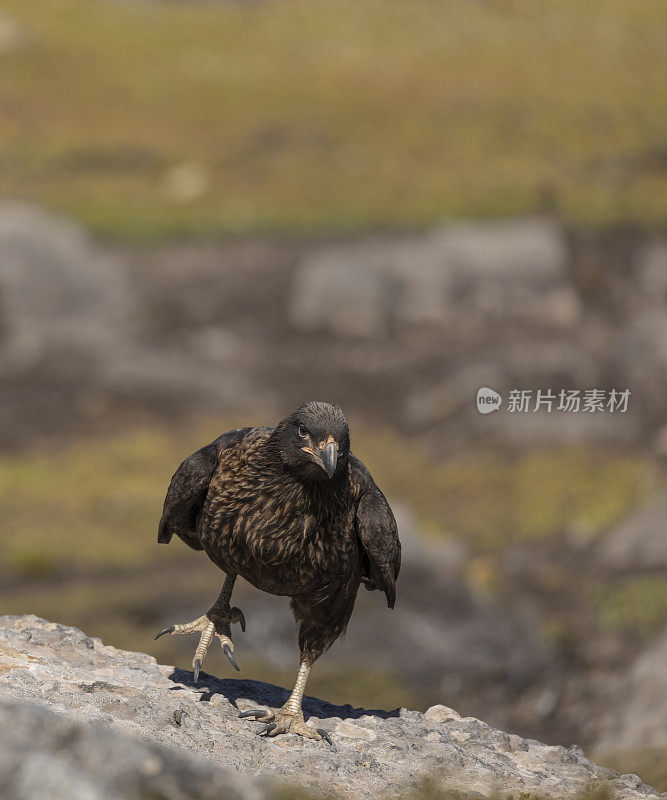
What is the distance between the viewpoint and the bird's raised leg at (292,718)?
9.52 metres

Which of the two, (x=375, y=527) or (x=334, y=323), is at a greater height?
(x=334, y=323)

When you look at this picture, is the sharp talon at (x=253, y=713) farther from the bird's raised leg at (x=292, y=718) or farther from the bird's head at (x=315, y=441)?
the bird's head at (x=315, y=441)

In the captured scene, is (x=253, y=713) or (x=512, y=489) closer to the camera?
(x=253, y=713)

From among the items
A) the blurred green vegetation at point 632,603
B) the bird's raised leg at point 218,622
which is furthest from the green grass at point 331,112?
the bird's raised leg at point 218,622

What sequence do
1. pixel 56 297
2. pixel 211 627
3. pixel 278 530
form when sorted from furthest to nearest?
pixel 56 297, pixel 211 627, pixel 278 530

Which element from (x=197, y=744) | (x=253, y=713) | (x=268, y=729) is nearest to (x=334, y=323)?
(x=253, y=713)

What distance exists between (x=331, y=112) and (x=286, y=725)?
3437 centimetres

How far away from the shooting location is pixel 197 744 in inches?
345

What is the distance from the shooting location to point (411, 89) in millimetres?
42969

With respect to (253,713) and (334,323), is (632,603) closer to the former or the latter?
(253,713)

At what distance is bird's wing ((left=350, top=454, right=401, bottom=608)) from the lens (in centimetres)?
973

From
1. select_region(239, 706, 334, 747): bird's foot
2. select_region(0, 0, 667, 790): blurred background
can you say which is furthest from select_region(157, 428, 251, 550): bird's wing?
select_region(0, 0, 667, 790): blurred background

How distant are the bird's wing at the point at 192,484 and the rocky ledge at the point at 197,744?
145 centimetres

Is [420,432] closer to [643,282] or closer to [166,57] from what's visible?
[643,282]
